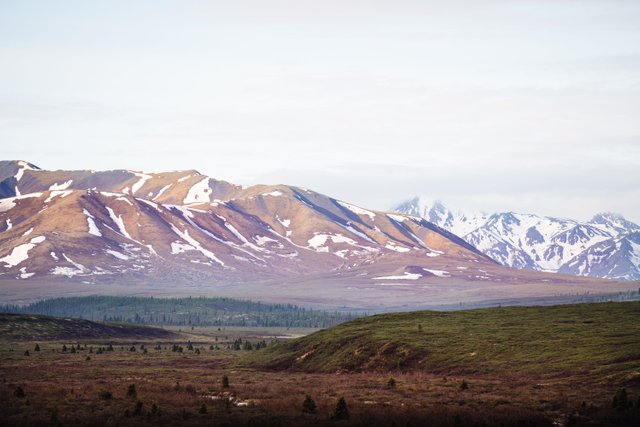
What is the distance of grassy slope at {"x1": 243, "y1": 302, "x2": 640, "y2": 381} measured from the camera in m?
93.8

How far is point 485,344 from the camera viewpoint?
110125mm

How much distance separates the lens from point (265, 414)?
6525cm

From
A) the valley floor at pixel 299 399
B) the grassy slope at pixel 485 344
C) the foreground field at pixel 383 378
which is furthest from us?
the grassy slope at pixel 485 344

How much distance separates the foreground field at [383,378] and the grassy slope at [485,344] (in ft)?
0.83

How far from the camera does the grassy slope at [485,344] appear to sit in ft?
308

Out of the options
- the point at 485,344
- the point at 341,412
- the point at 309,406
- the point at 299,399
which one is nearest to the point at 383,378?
the point at 485,344

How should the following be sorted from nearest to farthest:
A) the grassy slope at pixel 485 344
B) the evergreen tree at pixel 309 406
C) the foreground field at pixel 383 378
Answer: the foreground field at pixel 383 378 → the evergreen tree at pixel 309 406 → the grassy slope at pixel 485 344

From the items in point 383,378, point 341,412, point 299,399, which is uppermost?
point 341,412

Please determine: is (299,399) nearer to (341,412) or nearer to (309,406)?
(309,406)

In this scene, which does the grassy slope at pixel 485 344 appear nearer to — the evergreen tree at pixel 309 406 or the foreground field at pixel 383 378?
the foreground field at pixel 383 378

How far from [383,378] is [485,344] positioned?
68.0ft

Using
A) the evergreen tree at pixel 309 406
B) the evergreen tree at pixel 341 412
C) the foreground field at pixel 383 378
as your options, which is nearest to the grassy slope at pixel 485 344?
the foreground field at pixel 383 378

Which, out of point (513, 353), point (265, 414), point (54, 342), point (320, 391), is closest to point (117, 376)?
point (320, 391)

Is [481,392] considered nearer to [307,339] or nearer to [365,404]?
[365,404]
